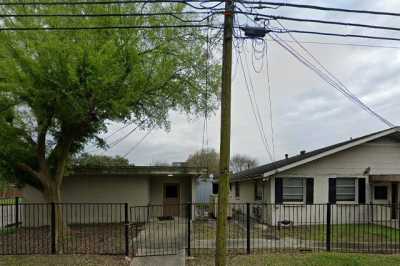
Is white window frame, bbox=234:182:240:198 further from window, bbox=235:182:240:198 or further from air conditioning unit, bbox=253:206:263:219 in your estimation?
air conditioning unit, bbox=253:206:263:219

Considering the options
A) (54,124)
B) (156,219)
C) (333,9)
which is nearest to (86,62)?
(54,124)

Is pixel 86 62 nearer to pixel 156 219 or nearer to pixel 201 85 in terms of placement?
pixel 201 85

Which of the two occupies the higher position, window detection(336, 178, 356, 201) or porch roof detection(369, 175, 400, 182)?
porch roof detection(369, 175, 400, 182)

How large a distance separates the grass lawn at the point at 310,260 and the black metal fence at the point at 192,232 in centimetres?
66

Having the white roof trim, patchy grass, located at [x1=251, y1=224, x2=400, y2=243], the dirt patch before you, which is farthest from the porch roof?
the dirt patch

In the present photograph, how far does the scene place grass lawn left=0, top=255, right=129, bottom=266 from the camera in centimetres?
950

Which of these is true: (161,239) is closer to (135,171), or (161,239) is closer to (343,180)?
(135,171)

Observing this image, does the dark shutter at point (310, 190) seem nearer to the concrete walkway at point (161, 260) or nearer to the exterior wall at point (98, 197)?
the exterior wall at point (98, 197)

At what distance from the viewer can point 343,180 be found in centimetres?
1870

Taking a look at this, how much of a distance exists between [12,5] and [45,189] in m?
6.59

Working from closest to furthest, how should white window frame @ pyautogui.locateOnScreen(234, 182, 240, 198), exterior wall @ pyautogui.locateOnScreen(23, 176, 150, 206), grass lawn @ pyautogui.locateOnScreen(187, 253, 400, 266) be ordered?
grass lawn @ pyautogui.locateOnScreen(187, 253, 400, 266)
exterior wall @ pyautogui.locateOnScreen(23, 176, 150, 206)
white window frame @ pyautogui.locateOnScreen(234, 182, 240, 198)

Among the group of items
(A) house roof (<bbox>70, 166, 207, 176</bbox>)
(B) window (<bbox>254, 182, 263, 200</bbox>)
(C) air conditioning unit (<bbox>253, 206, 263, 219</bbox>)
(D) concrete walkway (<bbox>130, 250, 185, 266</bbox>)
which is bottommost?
(C) air conditioning unit (<bbox>253, 206, 263, 219</bbox>)

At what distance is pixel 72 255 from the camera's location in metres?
10.3

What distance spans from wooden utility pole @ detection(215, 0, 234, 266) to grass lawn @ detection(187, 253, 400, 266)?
2.35 meters
